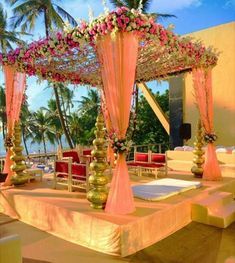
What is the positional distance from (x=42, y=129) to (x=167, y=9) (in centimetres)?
1451

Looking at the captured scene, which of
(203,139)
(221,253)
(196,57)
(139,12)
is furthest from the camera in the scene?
(203,139)

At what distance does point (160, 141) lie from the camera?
13688 millimetres

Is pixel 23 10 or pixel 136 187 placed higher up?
pixel 23 10

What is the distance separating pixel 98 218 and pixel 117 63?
1975 mm

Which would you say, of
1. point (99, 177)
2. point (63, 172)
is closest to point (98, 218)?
point (99, 177)

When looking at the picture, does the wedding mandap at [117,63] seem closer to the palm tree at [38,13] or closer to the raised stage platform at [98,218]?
the raised stage platform at [98,218]

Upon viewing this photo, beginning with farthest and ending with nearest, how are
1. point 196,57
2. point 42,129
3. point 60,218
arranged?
1. point 42,129
2. point 196,57
3. point 60,218

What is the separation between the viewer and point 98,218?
3.72m

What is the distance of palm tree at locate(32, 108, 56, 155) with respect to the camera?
23.3m

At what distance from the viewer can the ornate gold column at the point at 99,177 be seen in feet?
13.7

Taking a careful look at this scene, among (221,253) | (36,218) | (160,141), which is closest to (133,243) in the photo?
(221,253)

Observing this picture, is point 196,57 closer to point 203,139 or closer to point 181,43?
point 181,43

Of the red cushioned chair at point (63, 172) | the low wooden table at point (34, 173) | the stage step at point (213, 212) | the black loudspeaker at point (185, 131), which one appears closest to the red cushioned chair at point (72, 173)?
the red cushioned chair at point (63, 172)

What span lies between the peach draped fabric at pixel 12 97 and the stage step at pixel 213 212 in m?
3.52
